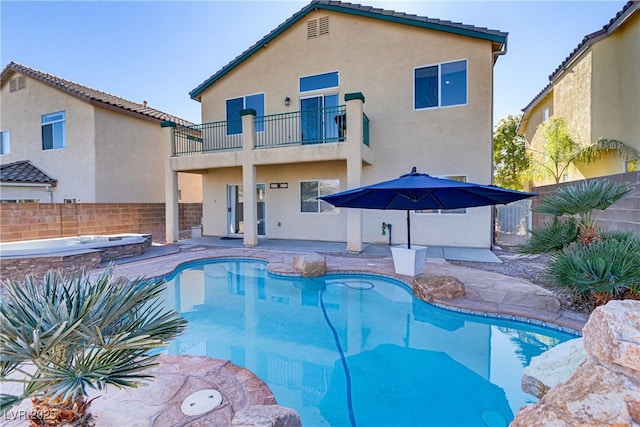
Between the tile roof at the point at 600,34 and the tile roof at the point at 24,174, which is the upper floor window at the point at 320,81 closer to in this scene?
the tile roof at the point at 600,34

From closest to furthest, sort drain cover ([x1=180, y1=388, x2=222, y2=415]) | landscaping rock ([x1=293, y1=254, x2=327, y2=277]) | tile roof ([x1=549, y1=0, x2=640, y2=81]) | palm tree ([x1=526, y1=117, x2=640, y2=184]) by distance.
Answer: drain cover ([x1=180, y1=388, x2=222, y2=415]) < landscaping rock ([x1=293, y1=254, x2=327, y2=277]) < tile roof ([x1=549, y1=0, x2=640, y2=81]) < palm tree ([x1=526, y1=117, x2=640, y2=184])

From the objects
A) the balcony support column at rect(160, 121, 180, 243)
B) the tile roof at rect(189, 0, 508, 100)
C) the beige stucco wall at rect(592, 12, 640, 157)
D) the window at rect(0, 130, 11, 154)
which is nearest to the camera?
the tile roof at rect(189, 0, 508, 100)

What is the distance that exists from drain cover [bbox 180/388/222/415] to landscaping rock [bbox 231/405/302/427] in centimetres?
74

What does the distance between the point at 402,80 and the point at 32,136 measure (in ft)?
61.2

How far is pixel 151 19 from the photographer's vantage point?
12.6m

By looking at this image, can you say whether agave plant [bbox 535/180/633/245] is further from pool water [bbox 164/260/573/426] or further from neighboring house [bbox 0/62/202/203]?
neighboring house [bbox 0/62/202/203]

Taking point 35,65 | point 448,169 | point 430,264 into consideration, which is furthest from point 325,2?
point 35,65

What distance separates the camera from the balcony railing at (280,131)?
1161 centimetres

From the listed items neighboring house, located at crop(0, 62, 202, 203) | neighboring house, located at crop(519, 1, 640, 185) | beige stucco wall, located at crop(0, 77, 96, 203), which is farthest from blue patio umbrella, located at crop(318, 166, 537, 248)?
beige stucco wall, located at crop(0, 77, 96, 203)

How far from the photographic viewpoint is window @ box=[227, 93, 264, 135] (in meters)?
13.7

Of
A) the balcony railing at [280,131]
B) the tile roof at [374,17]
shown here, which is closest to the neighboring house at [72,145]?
the balcony railing at [280,131]

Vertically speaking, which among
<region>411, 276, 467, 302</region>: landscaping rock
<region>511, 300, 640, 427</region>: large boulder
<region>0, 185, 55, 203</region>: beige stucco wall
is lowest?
<region>411, 276, 467, 302</region>: landscaping rock

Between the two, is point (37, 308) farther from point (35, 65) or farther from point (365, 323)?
point (35, 65)

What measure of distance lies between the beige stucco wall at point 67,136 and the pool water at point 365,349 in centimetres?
1055
